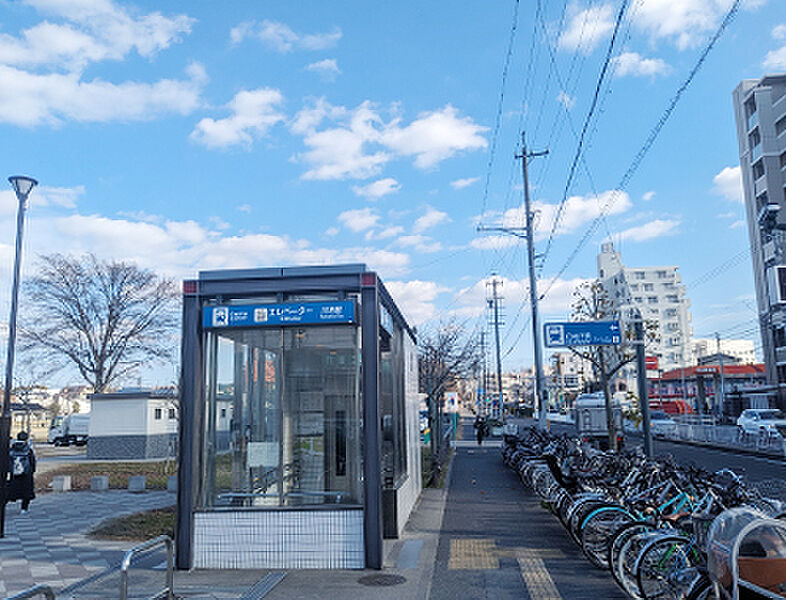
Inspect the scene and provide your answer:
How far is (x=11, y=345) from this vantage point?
451 inches

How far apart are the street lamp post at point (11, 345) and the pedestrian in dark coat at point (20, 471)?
69.0 inches

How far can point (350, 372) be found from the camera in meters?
8.34

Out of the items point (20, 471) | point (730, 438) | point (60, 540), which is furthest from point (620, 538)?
point (730, 438)

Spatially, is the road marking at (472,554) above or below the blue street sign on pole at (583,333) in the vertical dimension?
below

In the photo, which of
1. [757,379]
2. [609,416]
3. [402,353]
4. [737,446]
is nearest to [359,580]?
[402,353]

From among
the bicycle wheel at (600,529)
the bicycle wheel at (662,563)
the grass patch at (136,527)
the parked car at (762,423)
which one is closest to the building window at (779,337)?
the parked car at (762,423)

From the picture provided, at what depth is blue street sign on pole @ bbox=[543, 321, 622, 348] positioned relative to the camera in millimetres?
12852

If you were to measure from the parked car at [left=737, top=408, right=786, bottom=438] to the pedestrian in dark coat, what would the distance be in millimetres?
25603

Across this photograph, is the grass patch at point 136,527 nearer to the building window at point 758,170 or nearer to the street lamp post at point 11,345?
the street lamp post at point 11,345

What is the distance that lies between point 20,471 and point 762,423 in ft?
98.6

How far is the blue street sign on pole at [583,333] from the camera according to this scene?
42.2 ft

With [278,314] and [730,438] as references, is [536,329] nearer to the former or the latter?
[730,438]

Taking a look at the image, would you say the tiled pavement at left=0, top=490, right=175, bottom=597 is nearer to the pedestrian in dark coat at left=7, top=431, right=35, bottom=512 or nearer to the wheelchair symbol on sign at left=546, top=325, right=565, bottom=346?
the pedestrian in dark coat at left=7, top=431, right=35, bottom=512

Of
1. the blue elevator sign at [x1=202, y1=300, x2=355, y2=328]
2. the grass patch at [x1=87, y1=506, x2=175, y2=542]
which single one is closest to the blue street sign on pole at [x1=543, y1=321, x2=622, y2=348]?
the blue elevator sign at [x1=202, y1=300, x2=355, y2=328]
